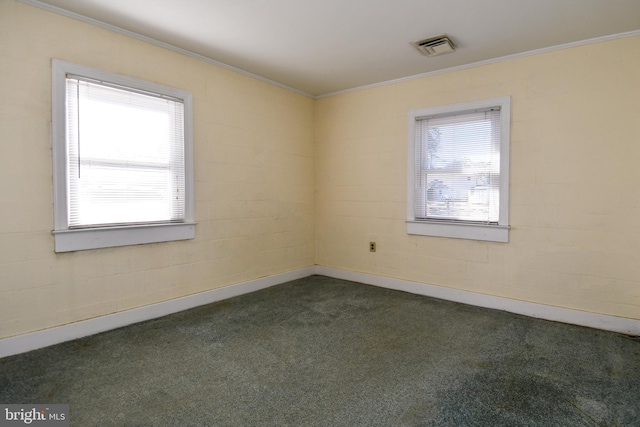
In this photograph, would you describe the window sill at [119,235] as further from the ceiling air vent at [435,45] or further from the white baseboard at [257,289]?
the ceiling air vent at [435,45]

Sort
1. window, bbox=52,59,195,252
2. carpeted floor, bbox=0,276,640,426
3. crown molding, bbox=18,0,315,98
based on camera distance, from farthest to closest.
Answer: window, bbox=52,59,195,252
crown molding, bbox=18,0,315,98
carpeted floor, bbox=0,276,640,426

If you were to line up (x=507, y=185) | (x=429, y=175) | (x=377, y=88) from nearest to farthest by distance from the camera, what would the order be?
(x=507, y=185) → (x=429, y=175) → (x=377, y=88)

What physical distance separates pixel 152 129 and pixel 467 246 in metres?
3.66

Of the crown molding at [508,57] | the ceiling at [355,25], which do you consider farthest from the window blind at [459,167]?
the ceiling at [355,25]

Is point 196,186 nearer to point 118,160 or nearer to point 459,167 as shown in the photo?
point 118,160

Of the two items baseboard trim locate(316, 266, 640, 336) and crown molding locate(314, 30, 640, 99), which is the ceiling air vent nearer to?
crown molding locate(314, 30, 640, 99)

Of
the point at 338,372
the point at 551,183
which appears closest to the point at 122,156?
the point at 338,372

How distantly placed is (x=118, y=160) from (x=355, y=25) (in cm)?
249

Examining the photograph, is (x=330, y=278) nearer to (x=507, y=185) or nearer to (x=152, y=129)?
A: (x=507, y=185)

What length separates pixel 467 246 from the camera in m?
3.97

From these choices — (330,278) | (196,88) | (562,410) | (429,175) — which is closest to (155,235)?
(196,88)

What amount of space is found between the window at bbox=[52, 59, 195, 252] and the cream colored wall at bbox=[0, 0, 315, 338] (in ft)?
0.30

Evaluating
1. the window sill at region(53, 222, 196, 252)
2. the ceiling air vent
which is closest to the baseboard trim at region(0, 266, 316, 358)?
the window sill at region(53, 222, 196, 252)

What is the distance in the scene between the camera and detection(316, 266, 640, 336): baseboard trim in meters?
3.17
